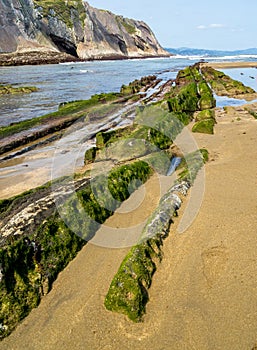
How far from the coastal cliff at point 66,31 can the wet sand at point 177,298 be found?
275ft

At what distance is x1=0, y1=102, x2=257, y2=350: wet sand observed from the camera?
9.95ft

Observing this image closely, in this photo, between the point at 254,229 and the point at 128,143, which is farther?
the point at 128,143

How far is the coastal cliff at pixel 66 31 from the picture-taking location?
78312 millimetres

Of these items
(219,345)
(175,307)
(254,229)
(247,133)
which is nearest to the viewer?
(219,345)

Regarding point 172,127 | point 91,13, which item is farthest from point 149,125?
point 91,13

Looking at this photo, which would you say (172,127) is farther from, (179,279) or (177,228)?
(179,279)

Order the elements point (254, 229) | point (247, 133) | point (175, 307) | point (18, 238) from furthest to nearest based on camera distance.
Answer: point (247, 133)
point (254, 229)
point (18, 238)
point (175, 307)

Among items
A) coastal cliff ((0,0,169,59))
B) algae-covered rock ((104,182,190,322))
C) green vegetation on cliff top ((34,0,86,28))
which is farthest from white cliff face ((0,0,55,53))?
algae-covered rock ((104,182,190,322))

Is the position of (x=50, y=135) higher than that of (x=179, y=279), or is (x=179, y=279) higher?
(x=179, y=279)

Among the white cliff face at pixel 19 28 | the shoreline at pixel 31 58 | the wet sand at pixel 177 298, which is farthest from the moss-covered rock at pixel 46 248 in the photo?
the white cliff face at pixel 19 28

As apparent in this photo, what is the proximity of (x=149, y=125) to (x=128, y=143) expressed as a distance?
75.0 inches

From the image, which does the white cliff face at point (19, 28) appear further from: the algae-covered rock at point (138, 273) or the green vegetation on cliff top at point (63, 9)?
the algae-covered rock at point (138, 273)

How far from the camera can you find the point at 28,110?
18.9m

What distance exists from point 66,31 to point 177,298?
107 meters
